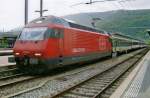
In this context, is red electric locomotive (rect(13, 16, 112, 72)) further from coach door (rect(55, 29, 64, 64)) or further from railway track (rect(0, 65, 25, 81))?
railway track (rect(0, 65, 25, 81))

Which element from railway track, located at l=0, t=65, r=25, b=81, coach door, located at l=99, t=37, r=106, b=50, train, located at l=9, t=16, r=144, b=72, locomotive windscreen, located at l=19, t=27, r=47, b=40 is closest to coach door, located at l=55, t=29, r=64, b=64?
train, located at l=9, t=16, r=144, b=72

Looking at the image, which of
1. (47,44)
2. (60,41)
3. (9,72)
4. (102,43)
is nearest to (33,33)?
(47,44)

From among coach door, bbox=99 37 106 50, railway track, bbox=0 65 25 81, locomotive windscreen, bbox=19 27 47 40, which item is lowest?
railway track, bbox=0 65 25 81

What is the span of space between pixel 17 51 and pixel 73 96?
21.0 ft

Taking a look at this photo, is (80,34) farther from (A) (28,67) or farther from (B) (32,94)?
(B) (32,94)

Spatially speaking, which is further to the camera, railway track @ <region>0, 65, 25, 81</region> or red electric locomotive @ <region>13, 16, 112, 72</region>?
railway track @ <region>0, 65, 25, 81</region>

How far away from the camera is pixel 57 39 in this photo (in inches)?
623

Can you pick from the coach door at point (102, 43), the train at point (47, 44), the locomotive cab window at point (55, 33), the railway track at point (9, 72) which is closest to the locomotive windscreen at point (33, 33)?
the train at point (47, 44)

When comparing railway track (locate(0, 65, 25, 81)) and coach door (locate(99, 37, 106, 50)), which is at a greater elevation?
coach door (locate(99, 37, 106, 50))

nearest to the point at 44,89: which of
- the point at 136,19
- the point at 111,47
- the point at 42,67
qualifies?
the point at 42,67

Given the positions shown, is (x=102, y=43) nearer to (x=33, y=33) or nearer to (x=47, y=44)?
(x=33, y=33)

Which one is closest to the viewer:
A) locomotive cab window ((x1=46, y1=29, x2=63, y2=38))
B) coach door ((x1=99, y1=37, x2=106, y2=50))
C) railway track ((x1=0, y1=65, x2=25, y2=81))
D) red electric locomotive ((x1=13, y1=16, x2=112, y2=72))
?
red electric locomotive ((x1=13, y1=16, x2=112, y2=72))

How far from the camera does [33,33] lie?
15.8 metres

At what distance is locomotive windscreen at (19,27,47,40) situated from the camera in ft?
50.5
